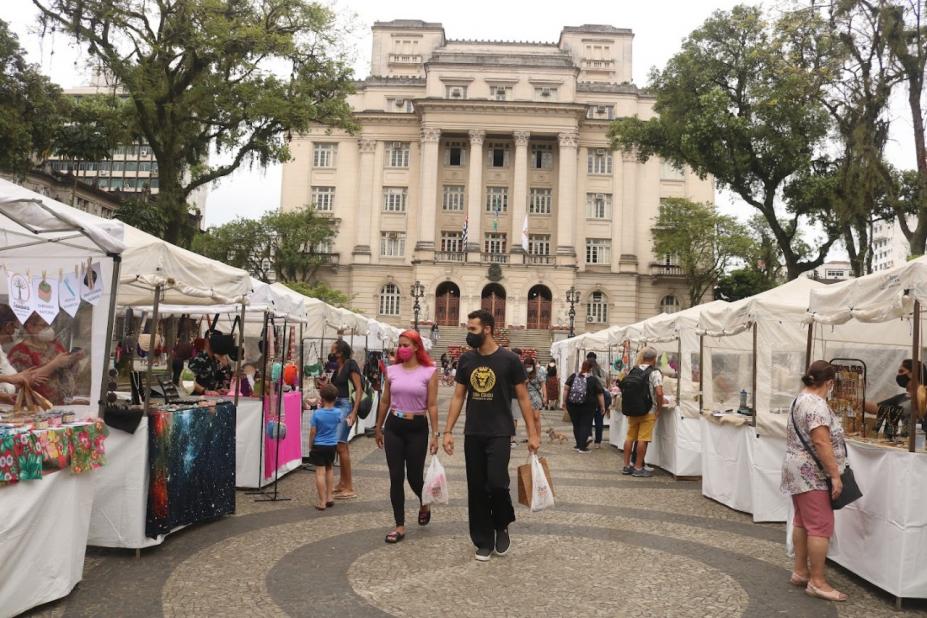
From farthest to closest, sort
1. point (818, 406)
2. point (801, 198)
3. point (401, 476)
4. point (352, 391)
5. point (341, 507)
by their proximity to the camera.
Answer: point (801, 198) < point (352, 391) < point (341, 507) < point (401, 476) < point (818, 406)

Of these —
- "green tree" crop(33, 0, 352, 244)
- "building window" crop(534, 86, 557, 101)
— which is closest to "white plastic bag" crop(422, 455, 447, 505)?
"green tree" crop(33, 0, 352, 244)

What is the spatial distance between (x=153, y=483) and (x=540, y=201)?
53505mm

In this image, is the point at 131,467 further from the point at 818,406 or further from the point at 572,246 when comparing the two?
the point at 572,246

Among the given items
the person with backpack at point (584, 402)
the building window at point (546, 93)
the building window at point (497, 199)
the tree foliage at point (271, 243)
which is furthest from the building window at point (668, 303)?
the person with backpack at point (584, 402)

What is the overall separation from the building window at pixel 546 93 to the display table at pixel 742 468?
50.6 meters

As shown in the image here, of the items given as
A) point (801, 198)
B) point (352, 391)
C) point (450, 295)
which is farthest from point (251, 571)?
point (450, 295)

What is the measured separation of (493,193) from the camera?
59062 millimetres

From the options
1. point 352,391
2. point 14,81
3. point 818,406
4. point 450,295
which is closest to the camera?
point 818,406

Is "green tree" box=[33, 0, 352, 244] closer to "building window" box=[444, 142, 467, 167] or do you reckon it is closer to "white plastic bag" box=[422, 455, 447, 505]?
"white plastic bag" box=[422, 455, 447, 505]

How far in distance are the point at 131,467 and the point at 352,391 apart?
4.09 m

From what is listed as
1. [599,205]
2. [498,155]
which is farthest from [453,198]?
[599,205]

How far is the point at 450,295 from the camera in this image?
56219mm

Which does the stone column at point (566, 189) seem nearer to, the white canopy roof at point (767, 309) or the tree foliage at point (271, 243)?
the tree foliage at point (271, 243)

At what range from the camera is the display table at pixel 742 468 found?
8836 millimetres
